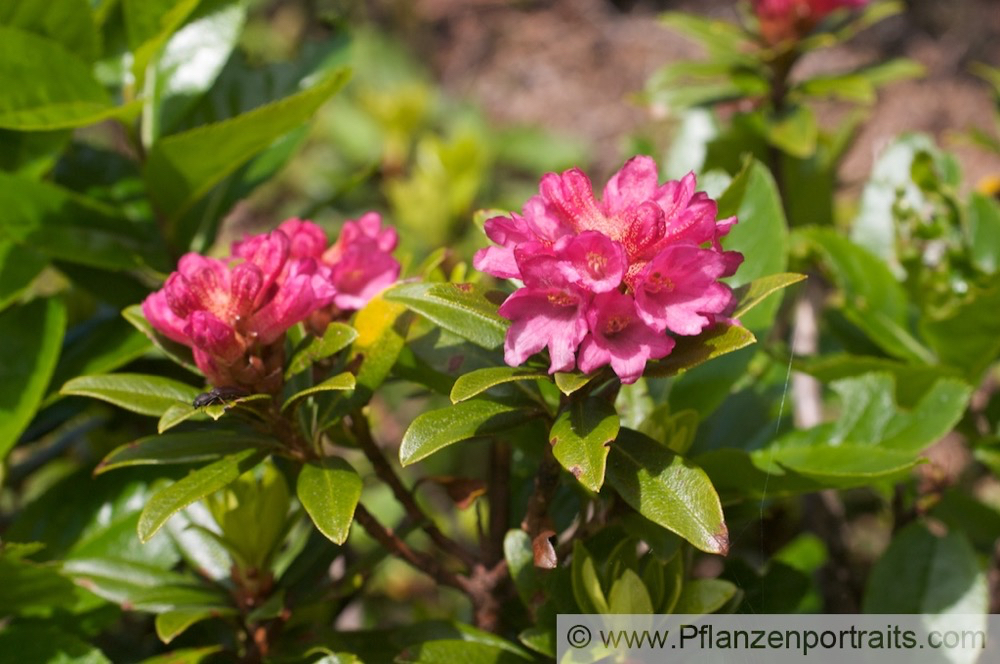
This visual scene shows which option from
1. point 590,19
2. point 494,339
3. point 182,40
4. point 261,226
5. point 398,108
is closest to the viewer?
point 494,339

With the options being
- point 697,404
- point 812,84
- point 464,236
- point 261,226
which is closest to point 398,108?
point 464,236

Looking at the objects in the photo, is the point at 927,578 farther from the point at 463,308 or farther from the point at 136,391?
the point at 136,391

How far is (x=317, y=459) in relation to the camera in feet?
3.44

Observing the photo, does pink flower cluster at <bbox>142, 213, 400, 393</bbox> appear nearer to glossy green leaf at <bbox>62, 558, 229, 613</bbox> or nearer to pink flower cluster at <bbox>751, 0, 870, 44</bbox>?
glossy green leaf at <bbox>62, 558, 229, 613</bbox>

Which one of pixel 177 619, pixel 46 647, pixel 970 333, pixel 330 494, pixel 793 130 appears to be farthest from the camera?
pixel 793 130

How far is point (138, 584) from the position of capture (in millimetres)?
1198

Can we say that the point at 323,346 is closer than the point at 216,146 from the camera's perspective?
Yes

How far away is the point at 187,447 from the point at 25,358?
42cm

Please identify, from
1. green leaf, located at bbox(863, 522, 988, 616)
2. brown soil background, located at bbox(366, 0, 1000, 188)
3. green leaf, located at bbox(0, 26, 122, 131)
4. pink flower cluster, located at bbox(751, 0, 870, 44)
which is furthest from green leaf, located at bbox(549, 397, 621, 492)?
brown soil background, located at bbox(366, 0, 1000, 188)

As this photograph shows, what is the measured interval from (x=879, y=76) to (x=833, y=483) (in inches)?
39.7

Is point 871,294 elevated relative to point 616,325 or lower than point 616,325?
lower

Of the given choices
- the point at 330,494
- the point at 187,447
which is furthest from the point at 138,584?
the point at 330,494

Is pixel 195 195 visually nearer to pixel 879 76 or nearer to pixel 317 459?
pixel 317 459

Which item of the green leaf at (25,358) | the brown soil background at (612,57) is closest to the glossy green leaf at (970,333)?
the green leaf at (25,358)
